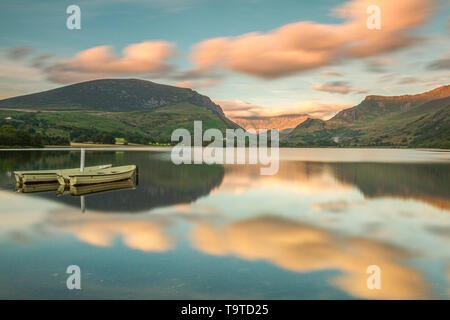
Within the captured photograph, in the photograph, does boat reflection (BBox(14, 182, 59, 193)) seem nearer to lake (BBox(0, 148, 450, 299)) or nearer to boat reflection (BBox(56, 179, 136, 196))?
boat reflection (BBox(56, 179, 136, 196))

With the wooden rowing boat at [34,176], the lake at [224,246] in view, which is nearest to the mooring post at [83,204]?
the lake at [224,246]

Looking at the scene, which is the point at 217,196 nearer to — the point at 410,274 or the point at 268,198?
the point at 268,198

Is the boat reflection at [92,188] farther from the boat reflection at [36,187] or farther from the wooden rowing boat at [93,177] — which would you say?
the boat reflection at [36,187]

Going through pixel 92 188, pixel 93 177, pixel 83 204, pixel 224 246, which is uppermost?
pixel 93 177

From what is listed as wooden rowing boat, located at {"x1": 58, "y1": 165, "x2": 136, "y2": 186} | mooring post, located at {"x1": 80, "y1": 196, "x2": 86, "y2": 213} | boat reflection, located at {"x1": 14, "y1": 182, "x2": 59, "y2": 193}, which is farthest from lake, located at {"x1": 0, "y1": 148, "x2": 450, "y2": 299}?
boat reflection, located at {"x1": 14, "y1": 182, "x2": 59, "y2": 193}

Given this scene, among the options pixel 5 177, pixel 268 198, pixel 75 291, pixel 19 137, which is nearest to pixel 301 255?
pixel 75 291

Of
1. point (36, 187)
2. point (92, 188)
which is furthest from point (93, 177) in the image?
point (36, 187)

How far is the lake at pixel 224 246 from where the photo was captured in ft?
40.9

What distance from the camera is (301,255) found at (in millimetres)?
16438

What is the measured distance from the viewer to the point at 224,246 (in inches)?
707

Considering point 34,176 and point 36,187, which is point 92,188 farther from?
point 34,176

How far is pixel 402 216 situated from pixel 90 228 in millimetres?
24345

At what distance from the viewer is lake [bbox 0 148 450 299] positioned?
1248cm

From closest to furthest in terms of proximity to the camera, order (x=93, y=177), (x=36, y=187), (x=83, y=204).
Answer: (x=83, y=204) < (x=93, y=177) < (x=36, y=187)
